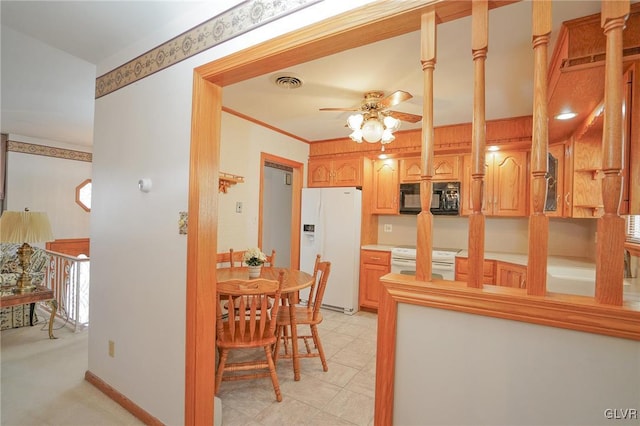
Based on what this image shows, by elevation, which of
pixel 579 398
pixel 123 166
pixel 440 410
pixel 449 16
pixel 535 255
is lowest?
pixel 440 410

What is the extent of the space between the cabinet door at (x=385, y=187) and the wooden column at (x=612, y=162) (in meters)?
3.41

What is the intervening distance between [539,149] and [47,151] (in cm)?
726

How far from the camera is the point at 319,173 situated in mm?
4613

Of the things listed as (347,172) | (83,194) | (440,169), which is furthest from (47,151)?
(440,169)

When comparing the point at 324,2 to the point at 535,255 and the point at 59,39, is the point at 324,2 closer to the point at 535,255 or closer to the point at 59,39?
the point at 535,255

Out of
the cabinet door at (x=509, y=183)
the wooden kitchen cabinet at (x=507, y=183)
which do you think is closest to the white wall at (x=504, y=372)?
the wooden kitchen cabinet at (x=507, y=183)

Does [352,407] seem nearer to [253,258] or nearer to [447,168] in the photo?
[253,258]

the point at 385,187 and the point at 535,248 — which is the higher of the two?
the point at 385,187

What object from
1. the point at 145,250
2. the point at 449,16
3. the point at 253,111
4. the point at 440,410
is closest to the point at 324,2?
the point at 449,16

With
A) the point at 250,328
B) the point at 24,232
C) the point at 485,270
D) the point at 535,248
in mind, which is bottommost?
the point at 250,328

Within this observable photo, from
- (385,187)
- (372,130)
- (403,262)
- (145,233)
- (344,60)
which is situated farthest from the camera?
(385,187)

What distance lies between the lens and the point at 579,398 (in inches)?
33.0

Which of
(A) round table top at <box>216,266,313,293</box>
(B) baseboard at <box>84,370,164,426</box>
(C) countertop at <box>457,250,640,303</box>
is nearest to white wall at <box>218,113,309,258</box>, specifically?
(A) round table top at <box>216,266,313,293</box>

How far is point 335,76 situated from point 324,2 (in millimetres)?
1226
